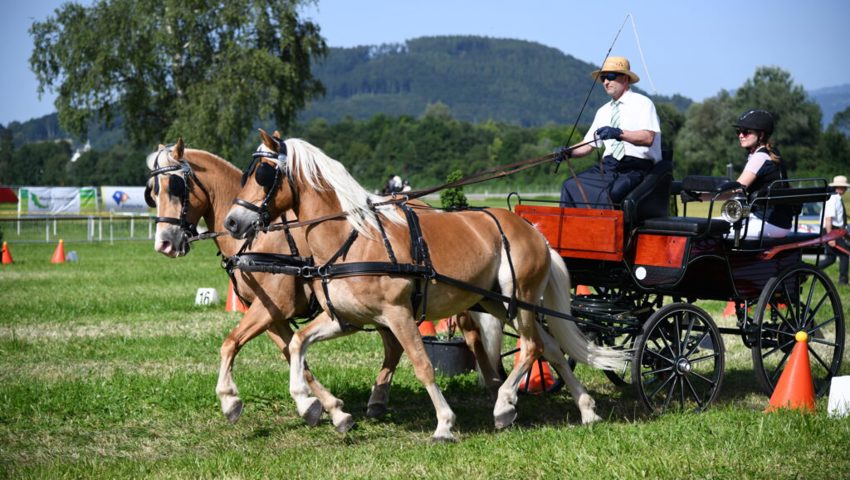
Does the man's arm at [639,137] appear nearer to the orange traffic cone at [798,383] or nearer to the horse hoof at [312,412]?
the orange traffic cone at [798,383]

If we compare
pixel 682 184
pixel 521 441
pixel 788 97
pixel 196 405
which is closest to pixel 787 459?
pixel 521 441

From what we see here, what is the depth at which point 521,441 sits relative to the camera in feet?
19.3

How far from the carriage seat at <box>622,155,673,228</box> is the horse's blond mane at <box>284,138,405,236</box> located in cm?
188

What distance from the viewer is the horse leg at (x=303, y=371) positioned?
632 cm

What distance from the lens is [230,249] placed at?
7273 mm

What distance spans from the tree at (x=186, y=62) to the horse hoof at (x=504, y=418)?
1100 inches

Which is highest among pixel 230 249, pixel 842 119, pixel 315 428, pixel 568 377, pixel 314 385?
pixel 842 119

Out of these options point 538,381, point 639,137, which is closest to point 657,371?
point 538,381

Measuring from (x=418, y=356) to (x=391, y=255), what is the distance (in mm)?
700

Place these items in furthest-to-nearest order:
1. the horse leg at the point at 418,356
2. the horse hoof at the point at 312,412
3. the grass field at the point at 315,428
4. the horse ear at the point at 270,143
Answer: the horse hoof at the point at 312,412 → the horse ear at the point at 270,143 → the horse leg at the point at 418,356 → the grass field at the point at 315,428

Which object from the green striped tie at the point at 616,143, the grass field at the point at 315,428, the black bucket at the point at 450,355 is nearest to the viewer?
the grass field at the point at 315,428

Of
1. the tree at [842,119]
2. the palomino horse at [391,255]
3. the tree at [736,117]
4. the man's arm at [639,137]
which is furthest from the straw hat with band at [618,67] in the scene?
the tree at [842,119]

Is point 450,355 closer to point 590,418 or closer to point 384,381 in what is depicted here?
point 384,381

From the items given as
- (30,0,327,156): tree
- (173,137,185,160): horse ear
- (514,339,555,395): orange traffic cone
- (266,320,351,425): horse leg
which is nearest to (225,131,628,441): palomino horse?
(266,320,351,425): horse leg
